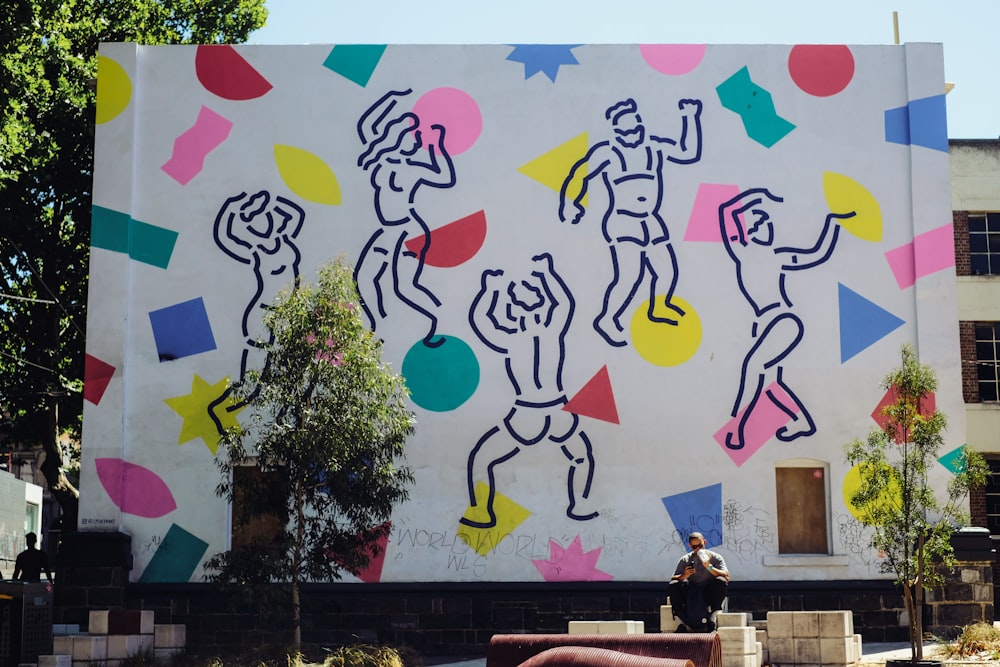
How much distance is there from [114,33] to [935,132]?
1751 cm

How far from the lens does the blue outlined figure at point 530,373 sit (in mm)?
19500

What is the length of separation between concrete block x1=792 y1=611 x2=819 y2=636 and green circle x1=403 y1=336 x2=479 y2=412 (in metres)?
6.42

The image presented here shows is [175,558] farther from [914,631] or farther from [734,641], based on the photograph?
[914,631]

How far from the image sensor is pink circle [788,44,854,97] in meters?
20.5

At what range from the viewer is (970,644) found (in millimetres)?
17328

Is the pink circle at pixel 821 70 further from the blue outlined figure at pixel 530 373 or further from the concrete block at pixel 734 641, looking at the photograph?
the concrete block at pixel 734 641

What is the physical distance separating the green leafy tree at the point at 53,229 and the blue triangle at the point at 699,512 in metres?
13.0

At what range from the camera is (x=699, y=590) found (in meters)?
15.5

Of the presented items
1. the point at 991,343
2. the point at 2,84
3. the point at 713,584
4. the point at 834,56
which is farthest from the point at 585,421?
the point at 991,343

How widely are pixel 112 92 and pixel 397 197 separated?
5120 mm

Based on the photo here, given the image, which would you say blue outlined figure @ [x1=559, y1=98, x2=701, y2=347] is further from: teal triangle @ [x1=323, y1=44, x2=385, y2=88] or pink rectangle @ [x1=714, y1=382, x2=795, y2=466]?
teal triangle @ [x1=323, y1=44, x2=385, y2=88]

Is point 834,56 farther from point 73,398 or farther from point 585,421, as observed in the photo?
point 73,398

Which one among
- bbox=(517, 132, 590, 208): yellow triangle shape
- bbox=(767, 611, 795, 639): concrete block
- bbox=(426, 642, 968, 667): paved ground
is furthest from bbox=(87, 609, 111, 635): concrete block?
bbox=(517, 132, 590, 208): yellow triangle shape

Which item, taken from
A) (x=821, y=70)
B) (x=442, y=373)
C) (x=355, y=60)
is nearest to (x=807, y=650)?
(x=442, y=373)
